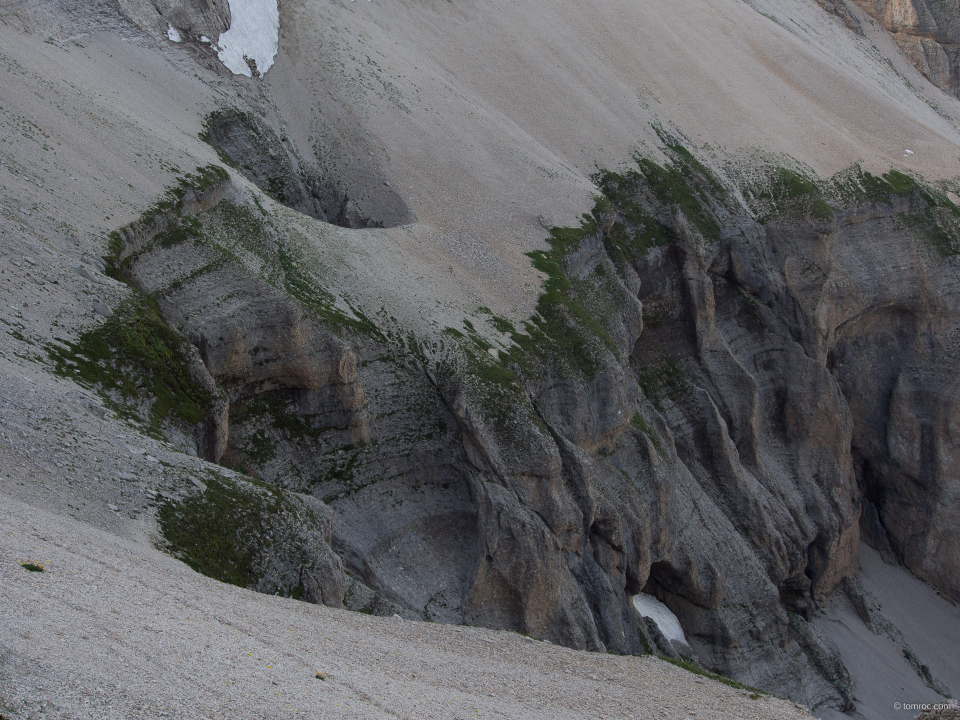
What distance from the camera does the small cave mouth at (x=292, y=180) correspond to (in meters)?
37.7

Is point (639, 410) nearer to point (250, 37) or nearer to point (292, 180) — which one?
point (292, 180)

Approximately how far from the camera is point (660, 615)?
4056 centimetres

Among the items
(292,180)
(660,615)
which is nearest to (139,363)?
(292,180)

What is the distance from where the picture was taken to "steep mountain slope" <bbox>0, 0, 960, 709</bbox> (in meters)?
27.4

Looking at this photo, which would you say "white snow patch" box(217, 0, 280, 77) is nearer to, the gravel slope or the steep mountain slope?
the steep mountain slope

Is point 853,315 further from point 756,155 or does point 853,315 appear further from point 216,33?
point 216,33

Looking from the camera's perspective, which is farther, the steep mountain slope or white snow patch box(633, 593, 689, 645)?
white snow patch box(633, 593, 689, 645)

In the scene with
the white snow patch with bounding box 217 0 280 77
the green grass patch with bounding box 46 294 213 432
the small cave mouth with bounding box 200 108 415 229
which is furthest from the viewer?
the white snow patch with bounding box 217 0 280 77

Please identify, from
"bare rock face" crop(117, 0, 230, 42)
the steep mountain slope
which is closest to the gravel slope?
the steep mountain slope

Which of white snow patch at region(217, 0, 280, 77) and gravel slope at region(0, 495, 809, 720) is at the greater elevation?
white snow patch at region(217, 0, 280, 77)

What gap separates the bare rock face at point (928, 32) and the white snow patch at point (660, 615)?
55287 millimetres

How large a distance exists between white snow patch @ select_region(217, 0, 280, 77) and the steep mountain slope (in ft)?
0.64

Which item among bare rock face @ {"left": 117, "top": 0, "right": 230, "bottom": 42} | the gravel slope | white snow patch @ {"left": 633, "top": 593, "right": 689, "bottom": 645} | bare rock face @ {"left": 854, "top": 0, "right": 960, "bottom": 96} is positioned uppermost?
bare rock face @ {"left": 854, "top": 0, "right": 960, "bottom": 96}

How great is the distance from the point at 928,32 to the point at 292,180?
61653 mm
